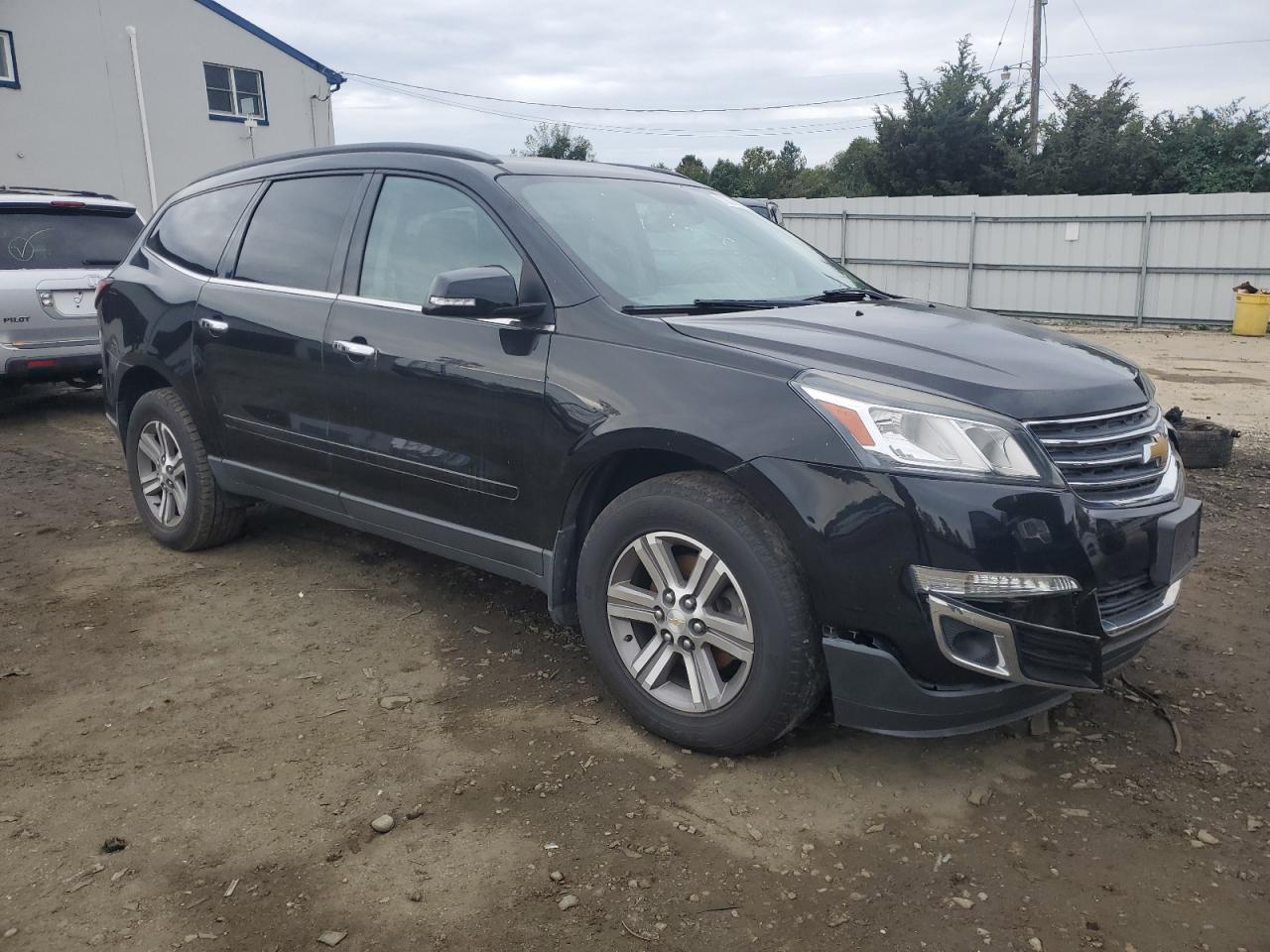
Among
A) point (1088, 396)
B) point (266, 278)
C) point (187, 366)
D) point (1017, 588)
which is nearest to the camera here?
point (1017, 588)

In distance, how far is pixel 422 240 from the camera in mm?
3826

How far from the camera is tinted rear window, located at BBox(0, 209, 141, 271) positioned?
26.3 ft

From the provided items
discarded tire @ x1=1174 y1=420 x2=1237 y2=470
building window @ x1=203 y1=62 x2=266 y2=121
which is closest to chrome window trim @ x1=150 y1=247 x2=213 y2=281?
discarded tire @ x1=1174 y1=420 x2=1237 y2=470

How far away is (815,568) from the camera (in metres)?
2.73

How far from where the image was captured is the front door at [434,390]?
341cm

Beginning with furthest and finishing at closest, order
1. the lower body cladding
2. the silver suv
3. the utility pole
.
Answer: the utility pole < the silver suv < the lower body cladding

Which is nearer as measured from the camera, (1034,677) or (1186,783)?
(1034,677)

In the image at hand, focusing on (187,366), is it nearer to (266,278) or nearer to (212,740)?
(266,278)

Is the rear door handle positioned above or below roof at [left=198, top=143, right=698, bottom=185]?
below

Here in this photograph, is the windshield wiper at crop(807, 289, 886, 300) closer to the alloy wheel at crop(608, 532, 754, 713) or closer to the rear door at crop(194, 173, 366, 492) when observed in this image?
the alloy wheel at crop(608, 532, 754, 713)

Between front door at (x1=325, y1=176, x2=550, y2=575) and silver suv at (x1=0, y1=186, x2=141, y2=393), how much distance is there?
206 inches

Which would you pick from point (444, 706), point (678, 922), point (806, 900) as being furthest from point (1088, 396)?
point (444, 706)

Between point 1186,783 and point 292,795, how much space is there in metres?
2.56

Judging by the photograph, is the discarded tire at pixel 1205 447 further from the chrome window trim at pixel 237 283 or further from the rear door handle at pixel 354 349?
the chrome window trim at pixel 237 283
